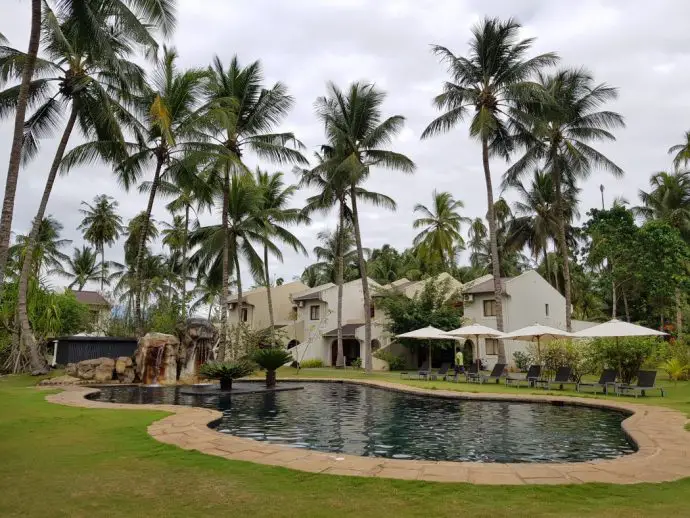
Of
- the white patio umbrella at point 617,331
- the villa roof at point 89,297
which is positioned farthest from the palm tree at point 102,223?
the white patio umbrella at point 617,331

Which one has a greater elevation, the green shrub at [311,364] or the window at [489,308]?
the window at [489,308]

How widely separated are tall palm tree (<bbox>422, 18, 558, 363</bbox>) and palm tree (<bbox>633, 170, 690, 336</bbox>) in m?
18.0

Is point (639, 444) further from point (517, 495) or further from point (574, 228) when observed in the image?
point (574, 228)

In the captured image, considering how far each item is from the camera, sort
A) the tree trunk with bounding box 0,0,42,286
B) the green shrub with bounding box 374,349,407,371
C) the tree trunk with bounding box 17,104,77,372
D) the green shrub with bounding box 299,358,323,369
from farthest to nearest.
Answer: the green shrub with bounding box 299,358,323,369 → the green shrub with bounding box 374,349,407,371 → the tree trunk with bounding box 17,104,77,372 → the tree trunk with bounding box 0,0,42,286

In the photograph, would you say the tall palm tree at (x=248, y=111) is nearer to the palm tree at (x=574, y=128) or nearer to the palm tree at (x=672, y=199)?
the palm tree at (x=574, y=128)

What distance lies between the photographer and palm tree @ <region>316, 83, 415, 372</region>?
28.0m

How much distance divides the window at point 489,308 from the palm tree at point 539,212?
245 inches

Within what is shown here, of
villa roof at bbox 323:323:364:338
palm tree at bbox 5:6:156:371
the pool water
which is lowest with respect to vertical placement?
the pool water

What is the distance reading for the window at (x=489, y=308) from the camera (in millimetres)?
33906

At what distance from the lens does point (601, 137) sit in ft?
96.0

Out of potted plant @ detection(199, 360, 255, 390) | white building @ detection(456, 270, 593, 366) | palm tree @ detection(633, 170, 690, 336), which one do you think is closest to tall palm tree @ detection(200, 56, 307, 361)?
potted plant @ detection(199, 360, 255, 390)

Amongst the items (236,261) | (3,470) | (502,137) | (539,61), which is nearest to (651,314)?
(502,137)

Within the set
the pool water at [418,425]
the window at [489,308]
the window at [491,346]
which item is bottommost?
the pool water at [418,425]

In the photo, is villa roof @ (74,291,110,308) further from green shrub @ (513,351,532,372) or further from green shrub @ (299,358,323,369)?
green shrub @ (513,351,532,372)
